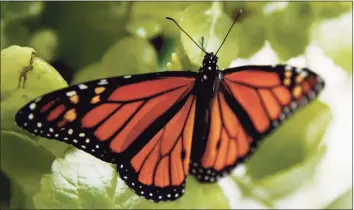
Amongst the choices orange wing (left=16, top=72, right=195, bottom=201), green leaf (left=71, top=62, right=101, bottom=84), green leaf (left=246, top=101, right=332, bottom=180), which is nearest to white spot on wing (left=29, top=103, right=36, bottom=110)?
orange wing (left=16, top=72, right=195, bottom=201)

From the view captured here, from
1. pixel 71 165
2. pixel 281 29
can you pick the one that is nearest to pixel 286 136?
pixel 281 29

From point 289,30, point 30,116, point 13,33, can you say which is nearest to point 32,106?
point 30,116

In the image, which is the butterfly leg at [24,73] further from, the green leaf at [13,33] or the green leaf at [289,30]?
the green leaf at [289,30]

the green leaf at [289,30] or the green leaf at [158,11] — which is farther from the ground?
the green leaf at [289,30]

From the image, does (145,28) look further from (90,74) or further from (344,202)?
(344,202)

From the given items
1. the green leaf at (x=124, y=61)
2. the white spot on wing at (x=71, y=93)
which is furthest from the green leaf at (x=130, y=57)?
the white spot on wing at (x=71, y=93)

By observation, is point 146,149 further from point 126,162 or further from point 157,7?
point 157,7
